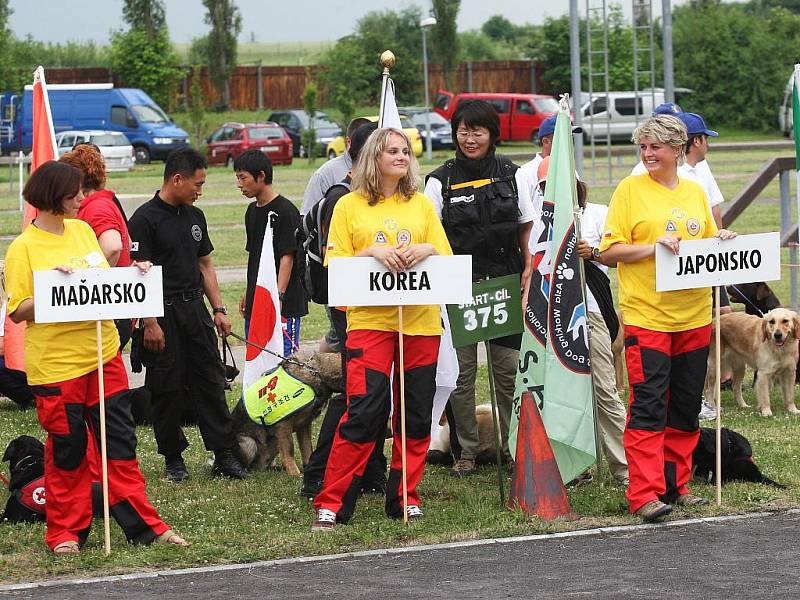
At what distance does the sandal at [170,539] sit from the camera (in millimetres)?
6445

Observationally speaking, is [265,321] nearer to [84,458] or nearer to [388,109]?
[388,109]

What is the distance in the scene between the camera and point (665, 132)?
22.3 ft

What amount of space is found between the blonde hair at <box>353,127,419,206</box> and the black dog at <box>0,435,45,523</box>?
2.36 meters

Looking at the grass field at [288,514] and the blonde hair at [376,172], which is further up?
the blonde hair at [376,172]

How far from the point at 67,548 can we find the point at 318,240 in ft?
7.34

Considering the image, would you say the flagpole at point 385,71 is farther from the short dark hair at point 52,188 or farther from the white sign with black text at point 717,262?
the short dark hair at point 52,188

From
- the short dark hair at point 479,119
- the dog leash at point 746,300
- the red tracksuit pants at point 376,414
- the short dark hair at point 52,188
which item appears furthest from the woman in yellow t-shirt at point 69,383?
the dog leash at point 746,300

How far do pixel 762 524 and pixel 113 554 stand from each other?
318 cm

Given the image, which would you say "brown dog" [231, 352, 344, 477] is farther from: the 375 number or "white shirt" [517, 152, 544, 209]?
"white shirt" [517, 152, 544, 209]

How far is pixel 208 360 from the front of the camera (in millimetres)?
8008

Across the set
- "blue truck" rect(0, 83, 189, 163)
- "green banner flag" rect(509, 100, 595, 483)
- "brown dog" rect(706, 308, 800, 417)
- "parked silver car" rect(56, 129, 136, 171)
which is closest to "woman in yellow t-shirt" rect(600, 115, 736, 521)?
"green banner flag" rect(509, 100, 595, 483)

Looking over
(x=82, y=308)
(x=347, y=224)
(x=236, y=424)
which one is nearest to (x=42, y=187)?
(x=82, y=308)

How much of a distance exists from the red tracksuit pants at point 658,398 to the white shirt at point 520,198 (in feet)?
3.31

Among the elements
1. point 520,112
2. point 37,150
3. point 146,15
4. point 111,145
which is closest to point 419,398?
point 37,150
